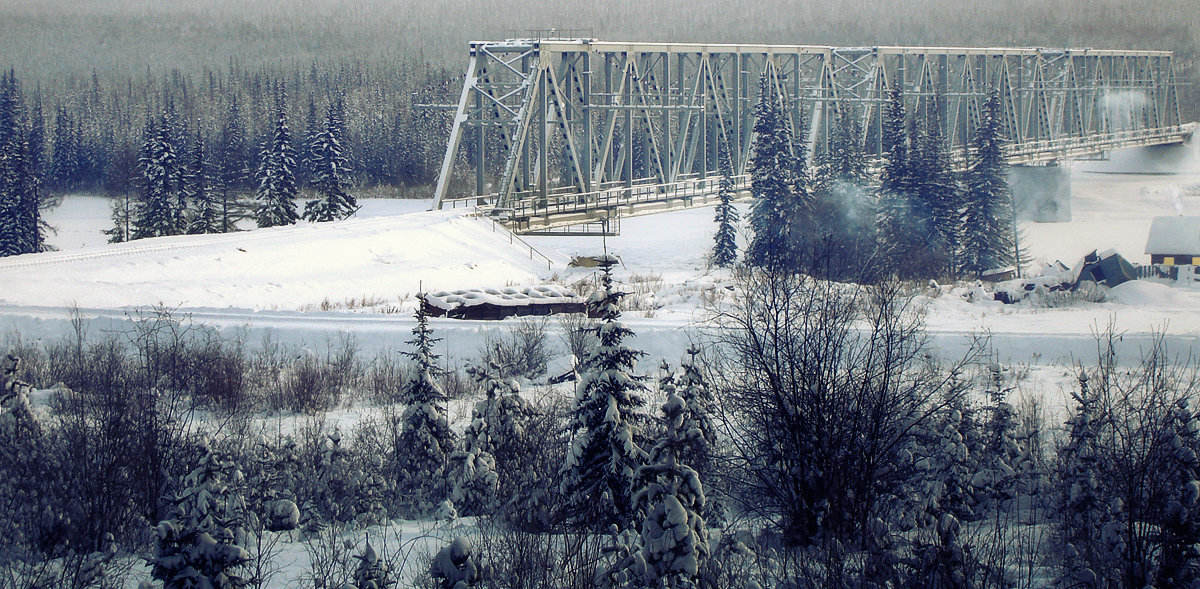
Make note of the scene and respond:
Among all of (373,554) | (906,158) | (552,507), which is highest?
(906,158)

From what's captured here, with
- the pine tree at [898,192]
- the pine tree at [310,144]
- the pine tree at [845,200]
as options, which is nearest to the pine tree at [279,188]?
the pine tree at [310,144]

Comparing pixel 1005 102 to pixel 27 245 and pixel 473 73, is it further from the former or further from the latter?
pixel 27 245

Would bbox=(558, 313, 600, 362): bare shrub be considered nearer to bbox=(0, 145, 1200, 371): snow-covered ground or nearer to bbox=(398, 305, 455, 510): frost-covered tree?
bbox=(0, 145, 1200, 371): snow-covered ground

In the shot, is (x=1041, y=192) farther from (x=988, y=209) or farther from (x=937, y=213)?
(x=937, y=213)

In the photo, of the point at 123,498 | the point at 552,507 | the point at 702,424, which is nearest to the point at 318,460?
the point at 123,498

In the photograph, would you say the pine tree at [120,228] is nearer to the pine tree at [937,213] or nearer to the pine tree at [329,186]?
the pine tree at [329,186]

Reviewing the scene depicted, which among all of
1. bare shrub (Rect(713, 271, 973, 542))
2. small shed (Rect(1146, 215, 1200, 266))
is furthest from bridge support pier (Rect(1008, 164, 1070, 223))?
bare shrub (Rect(713, 271, 973, 542))
